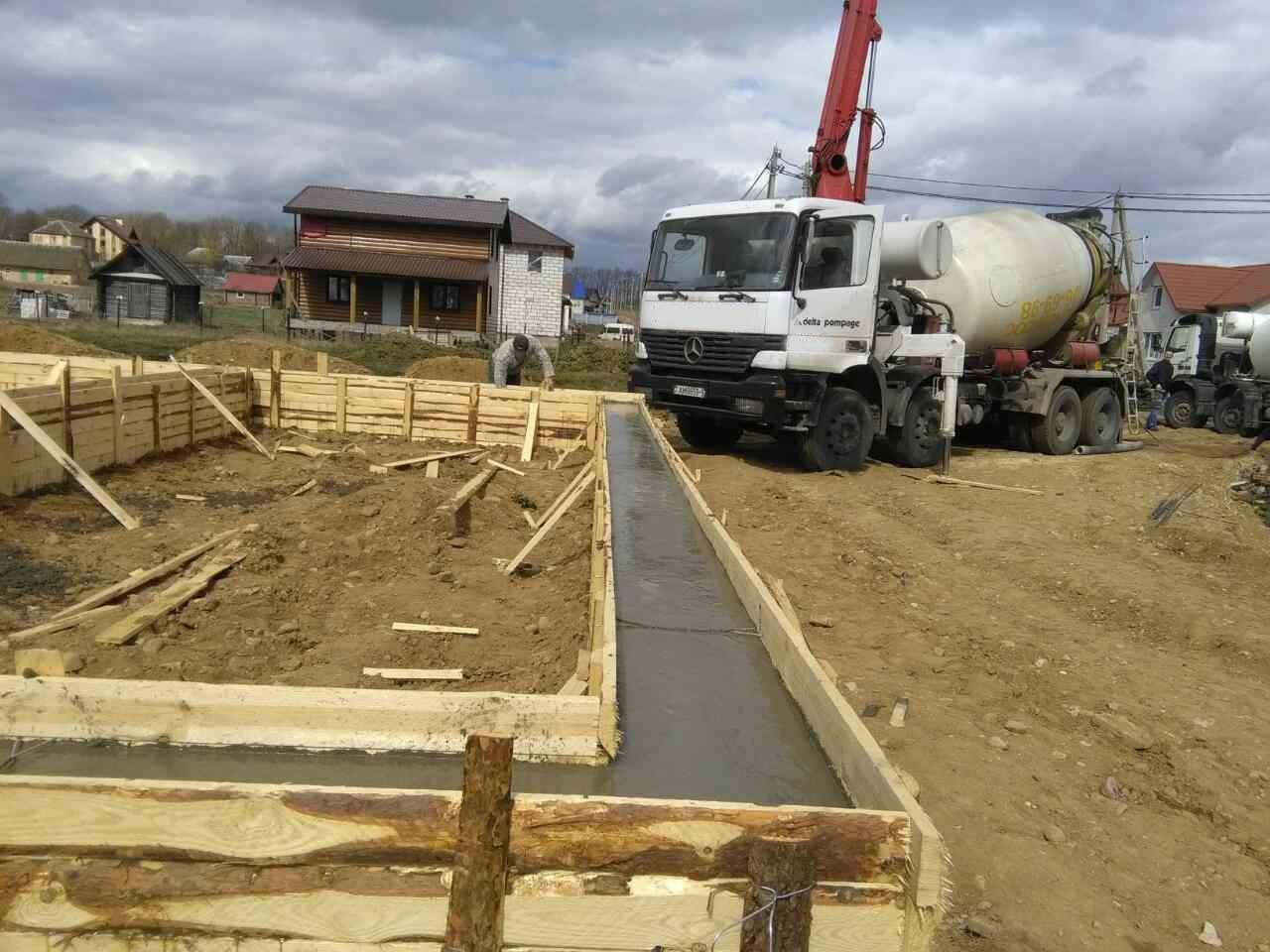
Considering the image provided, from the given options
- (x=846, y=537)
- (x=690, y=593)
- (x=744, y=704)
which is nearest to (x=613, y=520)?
(x=690, y=593)

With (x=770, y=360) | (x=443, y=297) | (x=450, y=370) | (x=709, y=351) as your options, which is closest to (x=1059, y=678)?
(x=770, y=360)

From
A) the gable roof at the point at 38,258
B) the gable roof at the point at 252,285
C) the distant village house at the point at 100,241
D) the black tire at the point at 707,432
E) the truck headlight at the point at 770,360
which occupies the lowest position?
the black tire at the point at 707,432

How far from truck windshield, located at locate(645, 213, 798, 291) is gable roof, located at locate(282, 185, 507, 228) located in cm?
2814

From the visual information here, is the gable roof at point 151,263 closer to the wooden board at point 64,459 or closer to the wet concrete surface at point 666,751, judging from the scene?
the wooden board at point 64,459

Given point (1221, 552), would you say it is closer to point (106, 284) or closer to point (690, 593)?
point (690, 593)

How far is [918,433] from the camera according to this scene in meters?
13.6

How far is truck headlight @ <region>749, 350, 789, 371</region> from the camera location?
437 inches

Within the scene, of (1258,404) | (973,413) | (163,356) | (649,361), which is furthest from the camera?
(163,356)

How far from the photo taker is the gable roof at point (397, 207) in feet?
125

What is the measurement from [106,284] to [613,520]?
1805 inches

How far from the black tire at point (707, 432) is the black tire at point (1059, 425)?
4995 millimetres

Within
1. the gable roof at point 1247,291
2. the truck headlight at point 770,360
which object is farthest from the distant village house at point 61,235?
the truck headlight at point 770,360

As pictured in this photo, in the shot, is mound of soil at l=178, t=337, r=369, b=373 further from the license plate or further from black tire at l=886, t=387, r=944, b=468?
black tire at l=886, t=387, r=944, b=468

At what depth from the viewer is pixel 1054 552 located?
30.4 feet
